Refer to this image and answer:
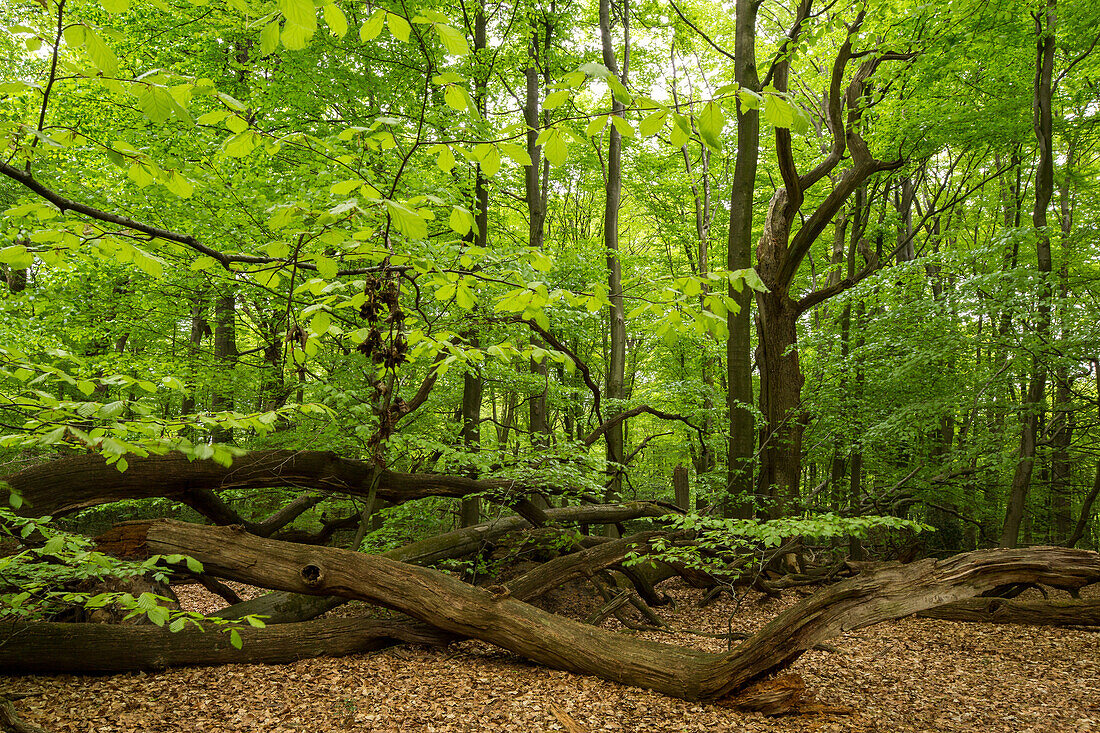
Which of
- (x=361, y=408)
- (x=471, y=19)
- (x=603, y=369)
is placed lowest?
(x=361, y=408)

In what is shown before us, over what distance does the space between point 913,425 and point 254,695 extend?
766cm

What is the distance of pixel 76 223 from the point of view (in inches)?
74.4

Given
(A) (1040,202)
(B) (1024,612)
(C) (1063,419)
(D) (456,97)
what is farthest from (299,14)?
(C) (1063,419)

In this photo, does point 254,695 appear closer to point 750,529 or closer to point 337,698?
point 337,698

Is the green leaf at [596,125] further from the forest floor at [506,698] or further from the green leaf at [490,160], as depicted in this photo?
the forest floor at [506,698]

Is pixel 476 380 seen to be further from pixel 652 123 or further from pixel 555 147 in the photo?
pixel 652 123

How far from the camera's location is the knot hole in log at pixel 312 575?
4316mm

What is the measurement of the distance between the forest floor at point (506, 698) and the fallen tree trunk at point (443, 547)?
611mm

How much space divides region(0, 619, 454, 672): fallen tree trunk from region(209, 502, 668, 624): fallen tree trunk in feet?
0.78

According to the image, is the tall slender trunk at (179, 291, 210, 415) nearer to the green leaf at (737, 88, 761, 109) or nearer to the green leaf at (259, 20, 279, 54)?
the green leaf at (259, 20, 279, 54)

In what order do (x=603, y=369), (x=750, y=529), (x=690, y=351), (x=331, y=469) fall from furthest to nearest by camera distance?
(x=603, y=369) → (x=690, y=351) → (x=331, y=469) → (x=750, y=529)

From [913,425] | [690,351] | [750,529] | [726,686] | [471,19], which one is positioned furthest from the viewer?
[690,351]

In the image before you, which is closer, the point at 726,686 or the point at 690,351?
the point at 726,686

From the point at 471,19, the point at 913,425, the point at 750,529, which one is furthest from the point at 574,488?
the point at 471,19
